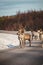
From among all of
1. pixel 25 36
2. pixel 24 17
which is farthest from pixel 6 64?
pixel 24 17

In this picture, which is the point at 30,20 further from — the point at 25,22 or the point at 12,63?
the point at 12,63

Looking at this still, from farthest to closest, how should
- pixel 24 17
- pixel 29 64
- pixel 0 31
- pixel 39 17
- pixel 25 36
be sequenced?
pixel 0 31
pixel 24 17
pixel 39 17
pixel 25 36
pixel 29 64

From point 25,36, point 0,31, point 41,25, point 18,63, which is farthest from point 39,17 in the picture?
point 18,63

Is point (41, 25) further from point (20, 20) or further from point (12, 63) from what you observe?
point (12, 63)

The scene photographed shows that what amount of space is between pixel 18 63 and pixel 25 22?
1022 centimetres

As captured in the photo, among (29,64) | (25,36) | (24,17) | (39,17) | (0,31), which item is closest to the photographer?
(29,64)

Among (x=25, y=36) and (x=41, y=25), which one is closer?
(x=25, y=36)

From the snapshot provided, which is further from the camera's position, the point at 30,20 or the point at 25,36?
the point at 30,20

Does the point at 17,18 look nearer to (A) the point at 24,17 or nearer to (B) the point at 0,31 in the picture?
(A) the point at 24,17

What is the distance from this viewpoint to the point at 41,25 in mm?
16969

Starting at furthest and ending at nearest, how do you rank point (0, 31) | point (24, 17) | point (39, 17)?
point (0, 31) → point (24, 17) → point (39, 17)

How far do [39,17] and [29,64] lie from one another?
1021 centimetres

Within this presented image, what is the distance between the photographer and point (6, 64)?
6.48 m

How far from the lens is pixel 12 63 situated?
21.6ft
